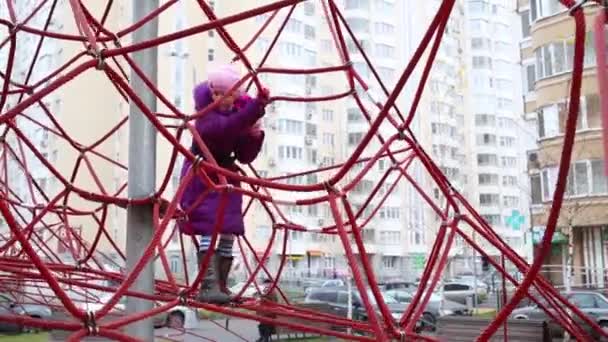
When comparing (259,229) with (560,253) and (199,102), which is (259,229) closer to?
(560,253)

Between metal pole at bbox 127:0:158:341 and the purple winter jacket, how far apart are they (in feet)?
0.91

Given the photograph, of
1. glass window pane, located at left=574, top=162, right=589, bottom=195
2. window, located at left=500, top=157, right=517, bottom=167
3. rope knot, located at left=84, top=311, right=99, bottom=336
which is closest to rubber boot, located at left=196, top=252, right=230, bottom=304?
rope knot, located at left=84, top=311, right=99, bottom=336

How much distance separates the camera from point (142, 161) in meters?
1.52

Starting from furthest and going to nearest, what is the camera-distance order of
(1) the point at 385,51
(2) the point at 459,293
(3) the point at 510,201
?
(3) the point at 510,201, (1) the point at 385,51, (2) the point at 459,293

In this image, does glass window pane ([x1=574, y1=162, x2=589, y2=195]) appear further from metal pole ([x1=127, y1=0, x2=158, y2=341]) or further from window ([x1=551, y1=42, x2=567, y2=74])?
metal pole ([x1=127, y1=0, x2=158, y2=341])

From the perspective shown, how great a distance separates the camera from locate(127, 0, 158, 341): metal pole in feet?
4.98

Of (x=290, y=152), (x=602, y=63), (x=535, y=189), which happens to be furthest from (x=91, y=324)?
(x=290, y=152)

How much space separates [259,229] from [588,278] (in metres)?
11.4

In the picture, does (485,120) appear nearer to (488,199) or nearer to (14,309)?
(488,199)

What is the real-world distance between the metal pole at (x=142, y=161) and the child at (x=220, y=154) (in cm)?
25

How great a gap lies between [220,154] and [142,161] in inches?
18.1

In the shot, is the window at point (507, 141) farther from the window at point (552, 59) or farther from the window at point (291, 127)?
the window at point (552, 59)

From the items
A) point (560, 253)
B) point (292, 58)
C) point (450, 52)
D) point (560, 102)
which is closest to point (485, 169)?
point (450, 52)

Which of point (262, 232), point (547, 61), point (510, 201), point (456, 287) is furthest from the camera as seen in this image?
point (510, 201)
